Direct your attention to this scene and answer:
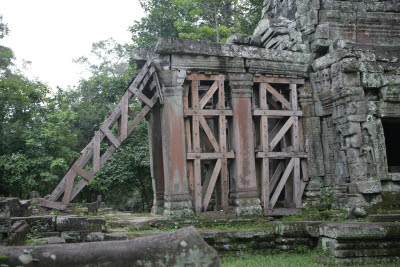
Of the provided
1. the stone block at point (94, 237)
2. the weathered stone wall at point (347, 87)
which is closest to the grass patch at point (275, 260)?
the stone block at point (94, 237)

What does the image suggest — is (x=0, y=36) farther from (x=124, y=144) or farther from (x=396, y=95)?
(x=396, y=95)

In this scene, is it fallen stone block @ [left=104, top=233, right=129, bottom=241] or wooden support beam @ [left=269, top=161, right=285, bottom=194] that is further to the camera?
wooden support beam @ [left=269, top=161, right=285, bottom=194]

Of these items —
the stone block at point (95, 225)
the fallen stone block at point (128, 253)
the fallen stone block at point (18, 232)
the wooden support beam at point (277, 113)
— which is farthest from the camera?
the wooden support beam at point (277, 113)

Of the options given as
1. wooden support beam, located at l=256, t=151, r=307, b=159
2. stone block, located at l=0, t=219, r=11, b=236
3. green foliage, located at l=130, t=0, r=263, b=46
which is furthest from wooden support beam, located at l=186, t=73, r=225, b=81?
green foliage, located at l=130, t=0, r=263, b=46

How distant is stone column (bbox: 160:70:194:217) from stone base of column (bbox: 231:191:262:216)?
1.03 meters

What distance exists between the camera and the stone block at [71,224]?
605 cm

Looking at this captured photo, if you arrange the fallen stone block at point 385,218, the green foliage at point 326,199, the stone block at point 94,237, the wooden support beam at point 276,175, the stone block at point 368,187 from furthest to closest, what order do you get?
the wooden support beam at point 276,175 → the green foliage at point 326,199 → the stone block at point 368,187 → the fallen stone block at point 385,218 → the stone block at point 94,237

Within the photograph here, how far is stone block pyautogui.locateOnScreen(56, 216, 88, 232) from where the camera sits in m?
6.05

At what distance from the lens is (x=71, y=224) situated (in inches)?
241

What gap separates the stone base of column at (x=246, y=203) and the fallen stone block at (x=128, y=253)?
203 inches

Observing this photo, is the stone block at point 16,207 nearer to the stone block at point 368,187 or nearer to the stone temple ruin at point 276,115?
the stone temple ruin at point 276,115

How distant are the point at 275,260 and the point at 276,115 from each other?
382 centimetres

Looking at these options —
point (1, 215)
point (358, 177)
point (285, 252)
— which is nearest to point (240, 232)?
point (285, 252)

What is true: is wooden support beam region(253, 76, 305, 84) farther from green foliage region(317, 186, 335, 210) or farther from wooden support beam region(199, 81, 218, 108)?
green foliage region(317, 186, 335, 210)
